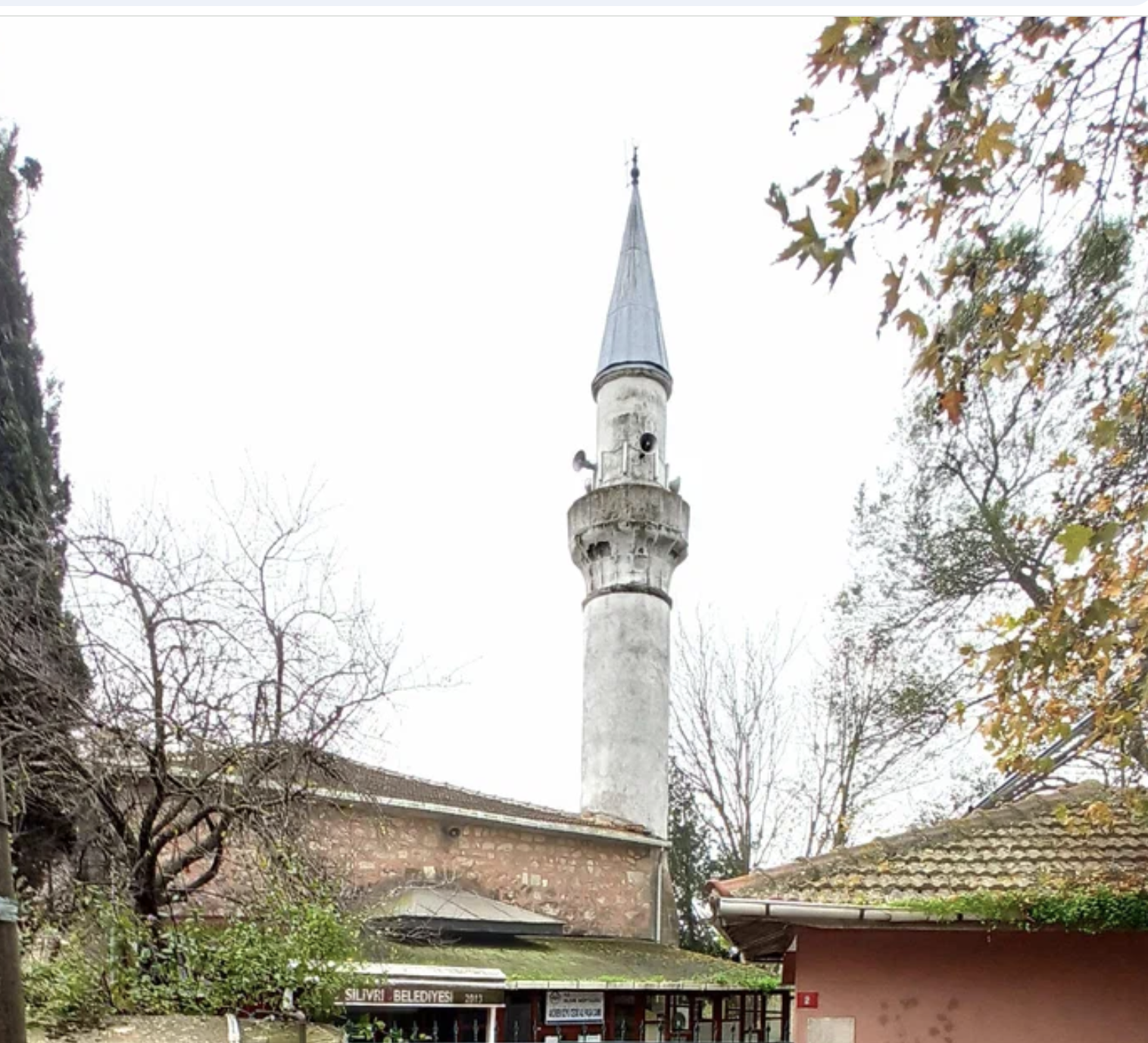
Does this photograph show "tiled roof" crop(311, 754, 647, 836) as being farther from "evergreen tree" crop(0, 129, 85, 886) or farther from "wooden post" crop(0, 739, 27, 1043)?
"wooden post" crop(0, 739, 27, 1043)

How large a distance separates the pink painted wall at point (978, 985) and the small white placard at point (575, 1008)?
640 cm

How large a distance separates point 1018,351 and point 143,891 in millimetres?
5493

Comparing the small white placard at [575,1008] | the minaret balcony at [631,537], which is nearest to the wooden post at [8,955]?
the small white placard at [575,1008]

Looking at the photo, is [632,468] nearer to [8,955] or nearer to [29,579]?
[29,579]

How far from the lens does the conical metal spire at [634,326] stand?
2123cm

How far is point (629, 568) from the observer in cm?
1991

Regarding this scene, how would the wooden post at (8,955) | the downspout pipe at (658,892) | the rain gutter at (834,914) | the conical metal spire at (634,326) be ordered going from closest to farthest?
the wooden post at (8,955)
the rain gutter at (834,914)
the downspout pipe at (658,892)
the conical metal spire at (634,326)

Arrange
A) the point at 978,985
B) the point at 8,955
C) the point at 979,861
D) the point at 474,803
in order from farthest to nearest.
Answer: the point at 474,803, the point at 979,861, the point at 978,985, the point at 8,955

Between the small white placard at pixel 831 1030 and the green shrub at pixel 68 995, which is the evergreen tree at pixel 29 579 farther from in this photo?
the small white placard at pixel 831 1030

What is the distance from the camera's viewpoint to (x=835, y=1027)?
684 cm

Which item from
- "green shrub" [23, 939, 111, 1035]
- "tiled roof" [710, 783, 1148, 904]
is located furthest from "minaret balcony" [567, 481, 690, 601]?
"green shrub" [23, 939, 111, 1035]

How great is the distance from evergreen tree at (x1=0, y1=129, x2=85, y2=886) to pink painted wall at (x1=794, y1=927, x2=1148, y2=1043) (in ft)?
16.2

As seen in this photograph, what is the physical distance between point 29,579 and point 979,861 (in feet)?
22.5

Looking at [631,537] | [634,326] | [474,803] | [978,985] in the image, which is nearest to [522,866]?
[474,803]
